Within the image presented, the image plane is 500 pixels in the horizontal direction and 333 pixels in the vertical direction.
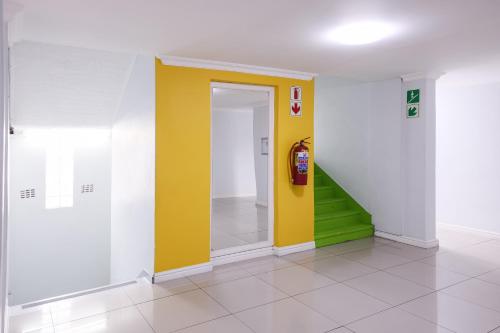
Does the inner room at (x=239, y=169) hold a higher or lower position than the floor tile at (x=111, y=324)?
higher

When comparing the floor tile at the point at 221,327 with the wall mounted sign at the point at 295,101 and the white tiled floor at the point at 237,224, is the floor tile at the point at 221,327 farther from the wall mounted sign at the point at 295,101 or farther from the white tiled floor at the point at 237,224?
the wall mounted sign at the point at 295,101

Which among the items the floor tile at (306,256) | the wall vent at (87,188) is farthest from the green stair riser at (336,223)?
the wall vent at (87,188)

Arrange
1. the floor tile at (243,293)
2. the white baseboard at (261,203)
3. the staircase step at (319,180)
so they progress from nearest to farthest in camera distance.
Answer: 1. the floor tile at (243,293)
2. the white baseboard at (261,203)
3. the staircase step at (319,180)

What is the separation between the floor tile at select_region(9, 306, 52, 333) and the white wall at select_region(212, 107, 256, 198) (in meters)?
5.52

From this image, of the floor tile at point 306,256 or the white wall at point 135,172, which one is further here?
the floor tile at point 306,256

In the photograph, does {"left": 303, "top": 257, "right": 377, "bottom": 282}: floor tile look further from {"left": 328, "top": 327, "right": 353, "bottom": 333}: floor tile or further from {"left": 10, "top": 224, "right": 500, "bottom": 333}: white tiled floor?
{"left": 328, "top": 327, "right": 353, "bottom": 333}: floor tile

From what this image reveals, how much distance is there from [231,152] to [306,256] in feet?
16.2

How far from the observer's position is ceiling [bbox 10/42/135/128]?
393cm

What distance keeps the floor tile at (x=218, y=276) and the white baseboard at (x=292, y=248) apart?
A: 27.2 inches

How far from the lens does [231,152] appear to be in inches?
364

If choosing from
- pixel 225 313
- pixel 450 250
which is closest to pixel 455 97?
pixel 450 250

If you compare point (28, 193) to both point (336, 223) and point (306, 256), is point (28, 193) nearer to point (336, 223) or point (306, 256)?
point (306, 256)

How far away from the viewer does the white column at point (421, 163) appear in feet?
16.6

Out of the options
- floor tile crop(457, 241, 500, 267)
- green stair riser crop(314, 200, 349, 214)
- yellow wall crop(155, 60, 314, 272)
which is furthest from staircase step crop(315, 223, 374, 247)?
yellow wall crop(155, 60, 314, 272)
